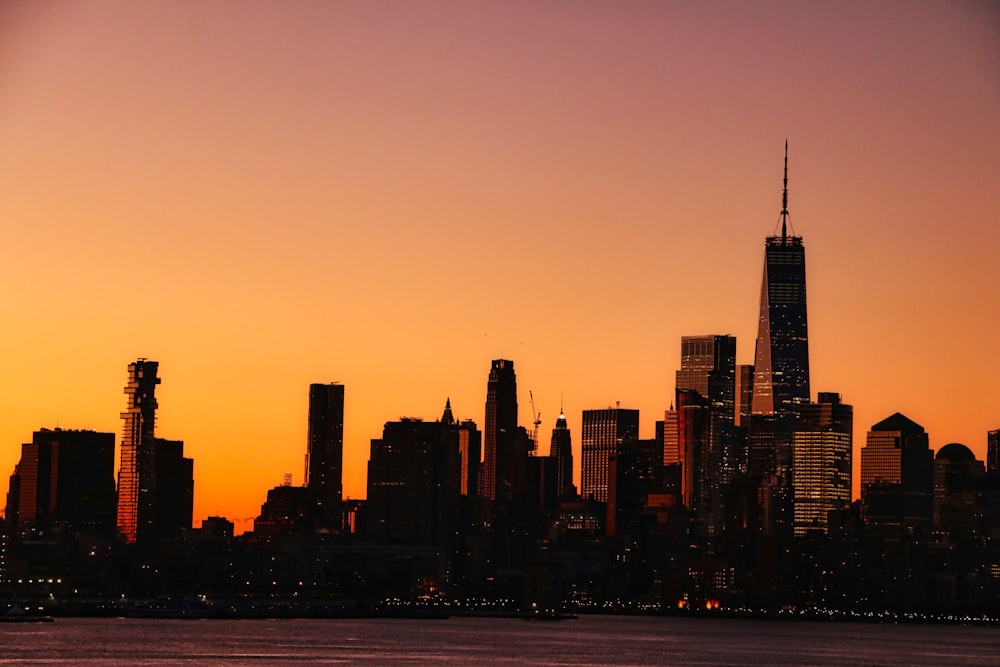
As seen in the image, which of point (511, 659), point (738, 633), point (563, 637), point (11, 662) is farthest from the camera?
point (738, 633)

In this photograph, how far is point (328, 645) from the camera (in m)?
134

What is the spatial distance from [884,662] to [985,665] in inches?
247

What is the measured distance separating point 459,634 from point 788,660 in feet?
126

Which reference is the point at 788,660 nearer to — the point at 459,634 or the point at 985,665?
the point at 985,665

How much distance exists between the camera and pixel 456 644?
139 m

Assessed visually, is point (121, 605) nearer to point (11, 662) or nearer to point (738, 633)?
point (738, 633)

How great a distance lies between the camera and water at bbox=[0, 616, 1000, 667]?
117 meters

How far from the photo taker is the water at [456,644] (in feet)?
384

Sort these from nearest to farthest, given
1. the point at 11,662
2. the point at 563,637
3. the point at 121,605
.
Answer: the point at 11,662 → the point at 563,637 → the point at 121,605

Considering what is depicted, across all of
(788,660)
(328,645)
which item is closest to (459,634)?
(328,645)

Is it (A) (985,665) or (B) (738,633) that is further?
(B) (738,633)

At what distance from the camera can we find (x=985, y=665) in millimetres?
128375

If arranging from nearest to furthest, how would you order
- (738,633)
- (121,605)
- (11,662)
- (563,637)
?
(11,662), (563,637), (738,633), (121,605)

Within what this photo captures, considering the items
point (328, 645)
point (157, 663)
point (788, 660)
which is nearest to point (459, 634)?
point (328, 645)
